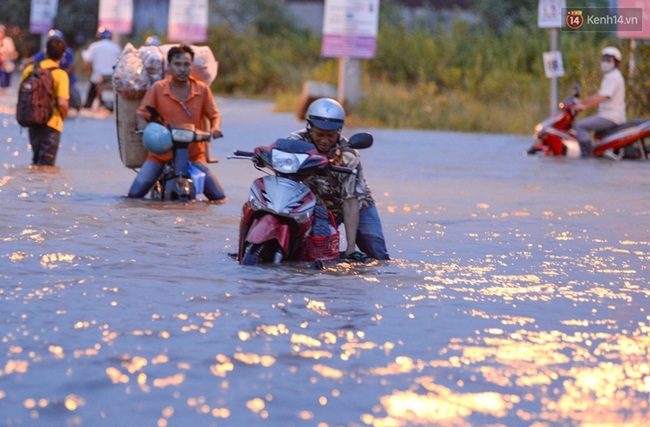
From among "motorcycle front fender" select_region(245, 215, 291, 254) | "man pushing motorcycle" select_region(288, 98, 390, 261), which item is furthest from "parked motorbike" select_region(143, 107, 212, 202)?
"motorcycle front fender" select_region(245, 215, 291, 254)

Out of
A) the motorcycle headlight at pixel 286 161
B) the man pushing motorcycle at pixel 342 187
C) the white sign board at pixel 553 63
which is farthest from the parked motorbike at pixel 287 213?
the white sign board at pixel 553 63

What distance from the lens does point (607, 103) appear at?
844 inches

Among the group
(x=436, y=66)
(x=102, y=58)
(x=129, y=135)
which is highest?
(x=436, y=66)

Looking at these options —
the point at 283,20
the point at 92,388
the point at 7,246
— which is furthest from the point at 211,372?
the point at 283,20

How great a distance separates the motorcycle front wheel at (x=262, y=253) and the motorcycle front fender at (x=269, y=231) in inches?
3.2

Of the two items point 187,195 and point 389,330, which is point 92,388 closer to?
point 389,330

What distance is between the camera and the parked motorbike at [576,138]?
21297mm

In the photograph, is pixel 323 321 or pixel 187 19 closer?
pixel 323 321

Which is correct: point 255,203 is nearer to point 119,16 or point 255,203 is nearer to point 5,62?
point 119,16

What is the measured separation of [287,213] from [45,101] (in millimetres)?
7540

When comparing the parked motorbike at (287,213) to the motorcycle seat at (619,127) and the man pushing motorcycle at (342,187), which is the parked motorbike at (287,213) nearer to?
the man pushing motorcycle at (342,187)

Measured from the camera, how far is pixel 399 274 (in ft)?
30.5

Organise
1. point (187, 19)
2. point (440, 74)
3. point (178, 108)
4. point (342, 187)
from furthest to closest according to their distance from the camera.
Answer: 1. point (440, 74)
2. point (187, 19)
3. point (178, 108)
4. point (342, 187)

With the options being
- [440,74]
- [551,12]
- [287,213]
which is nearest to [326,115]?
[287,213]
